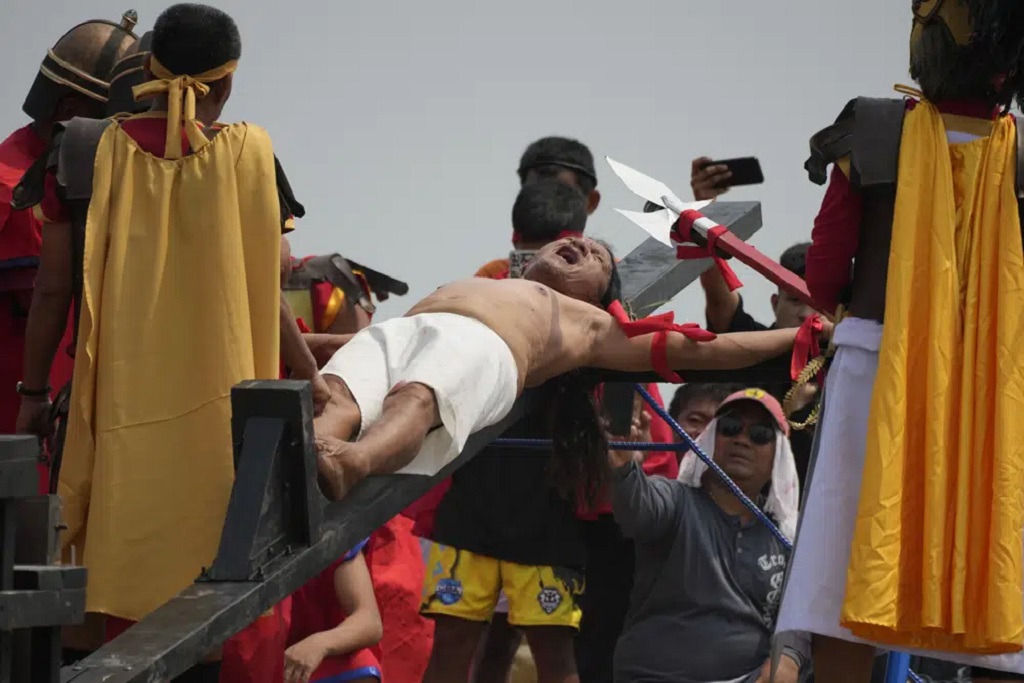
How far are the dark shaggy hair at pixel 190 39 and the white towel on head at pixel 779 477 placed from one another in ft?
7.59

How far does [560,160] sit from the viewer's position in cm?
701

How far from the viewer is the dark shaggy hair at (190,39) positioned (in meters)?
4.43

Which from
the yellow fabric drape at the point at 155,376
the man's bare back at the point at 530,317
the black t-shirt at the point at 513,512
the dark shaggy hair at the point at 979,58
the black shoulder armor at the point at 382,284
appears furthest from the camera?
the black shoulder armor at the point at 382,284

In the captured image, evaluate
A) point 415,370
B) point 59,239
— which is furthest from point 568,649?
point 59,239

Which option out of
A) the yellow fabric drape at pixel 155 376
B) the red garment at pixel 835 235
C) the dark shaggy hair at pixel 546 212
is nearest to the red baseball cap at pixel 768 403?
the dark shaggy hair at pixel 546 212

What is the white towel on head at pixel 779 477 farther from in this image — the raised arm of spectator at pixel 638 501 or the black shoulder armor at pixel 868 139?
the black shoulder armor at pixel 868 139

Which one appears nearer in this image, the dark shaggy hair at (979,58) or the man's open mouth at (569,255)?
the dark shaggy hair at (979,58)

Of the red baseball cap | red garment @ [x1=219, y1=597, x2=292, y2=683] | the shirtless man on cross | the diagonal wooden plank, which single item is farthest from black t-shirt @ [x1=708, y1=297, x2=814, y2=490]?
red garment @ [x1=219, y1=597, x2=292, y2=683]

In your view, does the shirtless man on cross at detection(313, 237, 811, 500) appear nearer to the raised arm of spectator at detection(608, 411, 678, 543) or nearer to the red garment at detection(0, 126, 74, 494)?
the raised arm of spectator at detection(608, 411, 678, 543)

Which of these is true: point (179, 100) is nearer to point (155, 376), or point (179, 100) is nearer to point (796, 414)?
point (155, 376)

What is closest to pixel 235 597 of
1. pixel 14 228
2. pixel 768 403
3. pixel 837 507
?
pixel 837 507

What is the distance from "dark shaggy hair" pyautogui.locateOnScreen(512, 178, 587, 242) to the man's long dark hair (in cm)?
67

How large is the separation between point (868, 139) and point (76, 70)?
7.01 ft

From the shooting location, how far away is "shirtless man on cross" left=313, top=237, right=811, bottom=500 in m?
4.64
